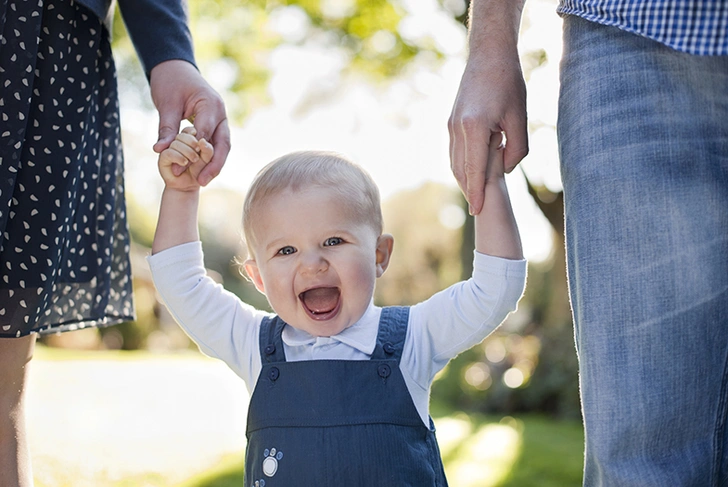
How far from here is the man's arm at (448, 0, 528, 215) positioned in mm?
1559

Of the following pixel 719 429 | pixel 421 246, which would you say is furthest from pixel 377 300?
pixel 719 429

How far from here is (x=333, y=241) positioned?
1.81m

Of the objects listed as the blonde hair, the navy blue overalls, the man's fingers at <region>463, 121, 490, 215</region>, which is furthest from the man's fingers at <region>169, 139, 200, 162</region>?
the man's fingers at <region>463, 121, 490, 215</region>

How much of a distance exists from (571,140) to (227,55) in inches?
457

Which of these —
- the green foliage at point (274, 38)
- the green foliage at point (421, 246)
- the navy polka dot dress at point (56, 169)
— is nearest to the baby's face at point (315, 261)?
the navy polka dot dress at point (56, 169)

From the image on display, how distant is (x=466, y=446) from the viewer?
17.6 feet

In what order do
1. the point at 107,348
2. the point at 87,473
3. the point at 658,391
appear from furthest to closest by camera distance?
the point at 107,348 → the point at 87,473 → the point at 658,391

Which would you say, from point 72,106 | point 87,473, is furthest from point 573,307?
point 87,473

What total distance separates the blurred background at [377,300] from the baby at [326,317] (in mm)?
205

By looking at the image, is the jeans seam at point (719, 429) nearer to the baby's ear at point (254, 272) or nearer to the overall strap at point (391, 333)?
the overall strap at point (391, 333)

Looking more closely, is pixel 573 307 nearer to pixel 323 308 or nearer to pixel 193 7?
pixel 323 308

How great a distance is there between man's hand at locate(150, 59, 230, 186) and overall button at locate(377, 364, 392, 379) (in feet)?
2.15

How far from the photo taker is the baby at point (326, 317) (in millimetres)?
1651

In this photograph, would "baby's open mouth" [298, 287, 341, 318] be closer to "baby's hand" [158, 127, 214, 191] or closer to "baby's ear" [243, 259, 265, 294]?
"baby's ear" [243, 259, 265, 294]
